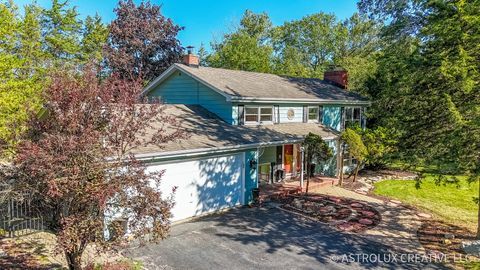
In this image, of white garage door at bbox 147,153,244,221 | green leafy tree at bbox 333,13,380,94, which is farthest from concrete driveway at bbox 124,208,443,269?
green leafy tree at bbox 333,13,380,94

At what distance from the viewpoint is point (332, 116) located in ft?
75.9

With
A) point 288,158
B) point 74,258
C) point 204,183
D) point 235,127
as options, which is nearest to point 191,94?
point 235,127

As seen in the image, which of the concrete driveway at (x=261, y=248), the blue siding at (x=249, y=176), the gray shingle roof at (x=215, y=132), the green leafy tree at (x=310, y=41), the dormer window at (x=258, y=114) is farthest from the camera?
the green leafy tree at (x=310, y=41)

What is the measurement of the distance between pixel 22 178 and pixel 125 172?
1.92 meters

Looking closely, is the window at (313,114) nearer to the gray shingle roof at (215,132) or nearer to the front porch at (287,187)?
the gray shingle roof at (215,132)

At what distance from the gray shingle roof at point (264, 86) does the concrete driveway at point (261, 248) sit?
752cm

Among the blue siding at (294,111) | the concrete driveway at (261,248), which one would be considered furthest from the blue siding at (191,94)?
the concrete driveway at (261,248)

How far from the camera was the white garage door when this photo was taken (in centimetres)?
1238

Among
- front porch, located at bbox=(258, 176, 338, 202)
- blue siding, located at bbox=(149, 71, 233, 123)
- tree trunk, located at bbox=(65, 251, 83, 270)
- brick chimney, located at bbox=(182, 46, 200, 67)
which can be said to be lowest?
front porch, located at bbox=(258, 176, 338, 202)

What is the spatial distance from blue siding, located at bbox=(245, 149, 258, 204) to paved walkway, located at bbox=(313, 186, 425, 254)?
14.9 ft

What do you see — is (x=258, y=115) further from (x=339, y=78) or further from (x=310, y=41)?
(x=310, y=41)

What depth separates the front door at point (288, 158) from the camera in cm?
2030

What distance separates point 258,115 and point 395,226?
922cm

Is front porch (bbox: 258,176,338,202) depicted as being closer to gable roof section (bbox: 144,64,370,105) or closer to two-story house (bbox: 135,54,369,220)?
two-story house (bbox: 135,54,369,220)
